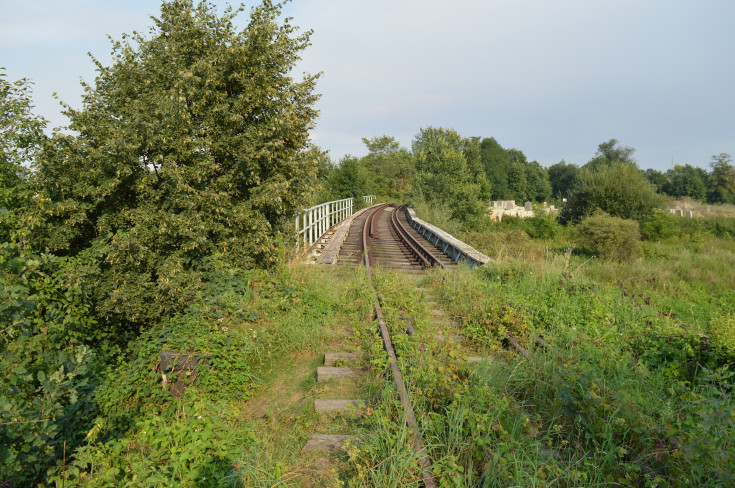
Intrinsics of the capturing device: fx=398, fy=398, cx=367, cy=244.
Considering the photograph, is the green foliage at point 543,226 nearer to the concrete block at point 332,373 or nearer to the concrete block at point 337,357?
the concrete block at point 337,357

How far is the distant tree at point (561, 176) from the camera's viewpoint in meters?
106

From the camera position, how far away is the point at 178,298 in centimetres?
660

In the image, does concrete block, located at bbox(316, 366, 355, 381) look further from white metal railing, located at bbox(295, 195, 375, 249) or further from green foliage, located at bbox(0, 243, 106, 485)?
white metal railing, located at bbox(295, 195, 375, 249)

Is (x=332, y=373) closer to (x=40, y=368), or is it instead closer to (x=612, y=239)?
(x=40, y=368)

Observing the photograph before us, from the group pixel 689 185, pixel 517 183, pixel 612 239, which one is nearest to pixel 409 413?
pixel 612 239

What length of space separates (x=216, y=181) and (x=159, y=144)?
3.44 ft

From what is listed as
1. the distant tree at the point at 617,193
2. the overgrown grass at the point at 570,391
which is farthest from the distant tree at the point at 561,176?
A: the overgrown grass at the point at 570,391

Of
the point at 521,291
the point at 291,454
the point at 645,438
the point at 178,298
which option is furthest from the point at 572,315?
the point at 178,298

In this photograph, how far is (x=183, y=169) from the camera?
6.49 metres

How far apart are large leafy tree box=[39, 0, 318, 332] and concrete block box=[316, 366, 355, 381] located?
3226 mm

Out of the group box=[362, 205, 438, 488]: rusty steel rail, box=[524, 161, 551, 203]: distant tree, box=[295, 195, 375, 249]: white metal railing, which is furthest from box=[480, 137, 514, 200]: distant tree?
box=[362, 205, 438, 488]: rusty steel rail

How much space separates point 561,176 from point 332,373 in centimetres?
12194

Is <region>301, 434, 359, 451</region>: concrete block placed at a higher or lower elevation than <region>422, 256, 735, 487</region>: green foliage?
lower

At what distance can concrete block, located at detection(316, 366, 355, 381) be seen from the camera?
14.5ft
